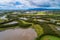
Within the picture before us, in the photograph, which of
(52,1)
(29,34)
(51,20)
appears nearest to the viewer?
(29,34)

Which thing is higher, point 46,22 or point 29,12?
point 29,12

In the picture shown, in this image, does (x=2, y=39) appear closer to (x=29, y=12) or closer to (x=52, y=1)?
(x=29, y=12)

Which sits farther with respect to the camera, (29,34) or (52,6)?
(52,6)

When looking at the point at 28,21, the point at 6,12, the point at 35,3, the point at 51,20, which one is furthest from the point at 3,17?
the point at 51,20

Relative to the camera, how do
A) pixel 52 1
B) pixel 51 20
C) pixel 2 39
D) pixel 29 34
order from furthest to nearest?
pixel 52 1 → pixel 51 20 → pixel 29 34 → pixel 2 39

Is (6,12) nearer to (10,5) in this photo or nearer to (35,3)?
(10,5)

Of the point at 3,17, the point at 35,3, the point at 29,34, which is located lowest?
the point at 29,34
